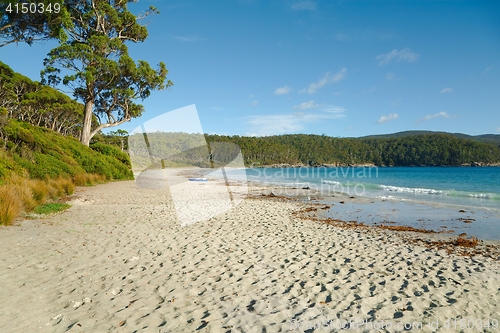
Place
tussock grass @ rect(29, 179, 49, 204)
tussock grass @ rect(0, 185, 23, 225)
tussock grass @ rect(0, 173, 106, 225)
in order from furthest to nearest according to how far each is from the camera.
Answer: tussock grass @ rect(29, 179, 49, 204) → tussock grass @ rect(0, 173, 106, 225) → tussock grass @ rect(0, 185, 23, 225)

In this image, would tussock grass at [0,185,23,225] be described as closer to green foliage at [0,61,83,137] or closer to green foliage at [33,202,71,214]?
green foliage at [33,202,71,214]

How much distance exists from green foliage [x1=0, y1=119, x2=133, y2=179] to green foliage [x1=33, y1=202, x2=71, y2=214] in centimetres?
207

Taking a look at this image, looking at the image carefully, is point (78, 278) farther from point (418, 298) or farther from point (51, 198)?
point (51, 198)

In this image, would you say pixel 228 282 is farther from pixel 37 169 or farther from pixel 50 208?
pixel 37 169

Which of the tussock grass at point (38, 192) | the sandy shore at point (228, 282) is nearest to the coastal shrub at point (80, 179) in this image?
the tussock grass at point (38, 192)

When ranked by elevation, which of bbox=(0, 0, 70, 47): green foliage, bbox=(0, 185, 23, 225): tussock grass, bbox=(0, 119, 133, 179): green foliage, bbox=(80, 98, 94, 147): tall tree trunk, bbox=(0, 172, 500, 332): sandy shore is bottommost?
bbox=(0, 172, 500, 332): sandy shore

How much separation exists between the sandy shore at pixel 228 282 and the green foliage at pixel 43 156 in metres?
6.80

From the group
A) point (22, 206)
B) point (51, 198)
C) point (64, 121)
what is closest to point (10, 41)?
point (51, 198)

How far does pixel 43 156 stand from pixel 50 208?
717 cm

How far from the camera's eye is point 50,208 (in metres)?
10.9

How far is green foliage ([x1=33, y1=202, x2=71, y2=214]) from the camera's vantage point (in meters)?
10.3

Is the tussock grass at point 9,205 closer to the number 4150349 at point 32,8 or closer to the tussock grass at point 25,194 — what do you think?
the tussock grass at point 25,194

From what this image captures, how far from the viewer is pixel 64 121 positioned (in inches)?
1796

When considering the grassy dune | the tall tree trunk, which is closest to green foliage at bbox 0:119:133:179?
the grassy dune
